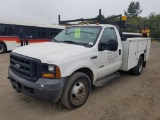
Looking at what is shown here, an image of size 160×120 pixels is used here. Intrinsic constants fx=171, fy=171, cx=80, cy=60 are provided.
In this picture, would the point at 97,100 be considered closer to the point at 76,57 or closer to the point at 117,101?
the point at 117,101

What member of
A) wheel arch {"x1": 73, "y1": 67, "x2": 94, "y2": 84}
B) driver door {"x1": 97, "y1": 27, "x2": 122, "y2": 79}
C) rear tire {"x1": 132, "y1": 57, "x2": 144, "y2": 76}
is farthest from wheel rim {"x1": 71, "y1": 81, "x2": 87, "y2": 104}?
rear tire {"x1": 132, "y1": 57, "x2": 144, "y2": 76}

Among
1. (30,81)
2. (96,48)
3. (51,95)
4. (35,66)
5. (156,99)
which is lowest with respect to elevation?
(156,99)

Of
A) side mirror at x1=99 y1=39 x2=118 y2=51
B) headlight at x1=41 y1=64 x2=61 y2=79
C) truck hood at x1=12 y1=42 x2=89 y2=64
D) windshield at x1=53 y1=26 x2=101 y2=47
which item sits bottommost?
Result: headlight at x1=41 y1=64 x2=61 y2=79

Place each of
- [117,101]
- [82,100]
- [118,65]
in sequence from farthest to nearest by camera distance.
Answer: [118,65], [117,101], [82,100]

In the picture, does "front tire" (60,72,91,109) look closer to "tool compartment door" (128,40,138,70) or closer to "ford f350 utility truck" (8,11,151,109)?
"ford f350 utility truck" (8,11,151,109)

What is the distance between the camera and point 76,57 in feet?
12.2

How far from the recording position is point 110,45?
438cm

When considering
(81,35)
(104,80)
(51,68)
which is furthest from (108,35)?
(51,68)

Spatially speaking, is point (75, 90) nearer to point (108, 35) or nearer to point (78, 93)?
point (78, 93)

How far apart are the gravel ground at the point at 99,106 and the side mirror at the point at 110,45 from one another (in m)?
1.32

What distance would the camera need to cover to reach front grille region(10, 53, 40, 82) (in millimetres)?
3430

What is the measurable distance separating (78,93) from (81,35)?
65.2 inches

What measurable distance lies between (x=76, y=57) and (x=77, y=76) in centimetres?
43

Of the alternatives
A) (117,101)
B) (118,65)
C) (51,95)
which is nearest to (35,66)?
(51,95)
